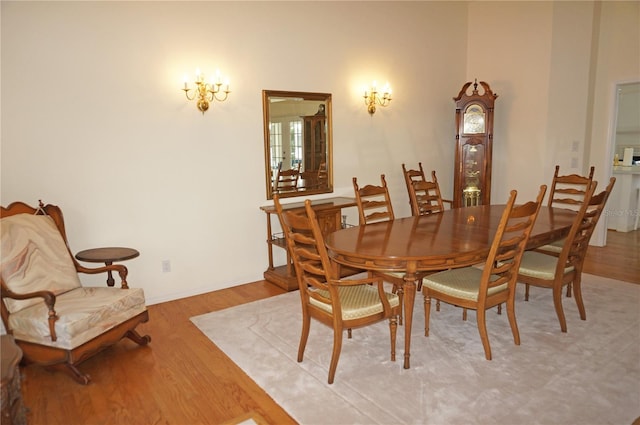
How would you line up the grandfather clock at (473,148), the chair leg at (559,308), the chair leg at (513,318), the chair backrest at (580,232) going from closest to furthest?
the chair leg at (513,318)
the chair backrest at (580,232)
the chair leg at (559,308)
the grandfather clock at (473,148)

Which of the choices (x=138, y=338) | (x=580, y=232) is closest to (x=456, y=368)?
(x=580, y=232)

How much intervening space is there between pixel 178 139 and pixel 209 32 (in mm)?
1007

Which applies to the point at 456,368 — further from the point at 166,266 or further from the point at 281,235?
the point at 166,266

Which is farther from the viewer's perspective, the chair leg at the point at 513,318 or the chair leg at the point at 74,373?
the chair leg at the point at 513,318

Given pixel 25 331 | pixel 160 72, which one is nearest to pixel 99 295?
pixel 25 331

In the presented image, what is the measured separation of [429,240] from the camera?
8.95 ft

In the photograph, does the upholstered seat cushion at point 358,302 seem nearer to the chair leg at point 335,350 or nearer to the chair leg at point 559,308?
the chair leg at point 335,350

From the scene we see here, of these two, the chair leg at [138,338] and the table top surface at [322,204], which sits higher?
the table top surface at [322,204]

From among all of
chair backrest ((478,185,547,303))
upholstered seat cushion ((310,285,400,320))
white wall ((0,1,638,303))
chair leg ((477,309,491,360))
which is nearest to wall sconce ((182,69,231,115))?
white wall ((0,1,638,303))

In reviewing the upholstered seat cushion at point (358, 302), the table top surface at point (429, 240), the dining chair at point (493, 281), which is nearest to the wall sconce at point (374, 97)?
the table top surface at point (429, 240)

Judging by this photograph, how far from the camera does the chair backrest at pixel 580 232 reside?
291 centimetres

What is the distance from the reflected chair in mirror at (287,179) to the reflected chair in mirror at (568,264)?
2352mm

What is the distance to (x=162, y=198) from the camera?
3797 millimetres

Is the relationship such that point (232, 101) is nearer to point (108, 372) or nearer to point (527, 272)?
point (108, 372)
